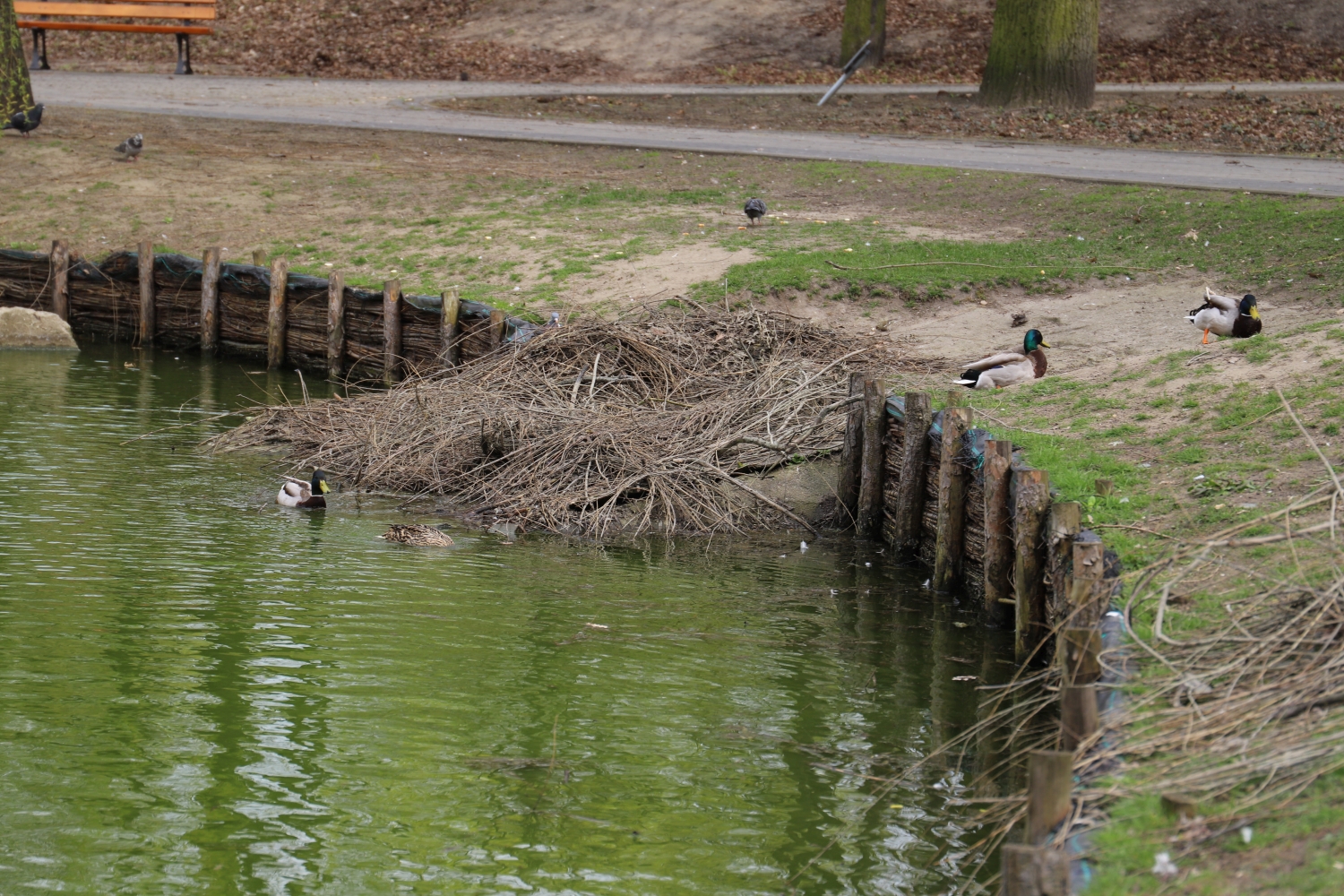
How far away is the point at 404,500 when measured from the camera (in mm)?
11664

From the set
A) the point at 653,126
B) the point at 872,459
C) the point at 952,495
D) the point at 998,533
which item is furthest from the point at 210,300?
the point at 998,533

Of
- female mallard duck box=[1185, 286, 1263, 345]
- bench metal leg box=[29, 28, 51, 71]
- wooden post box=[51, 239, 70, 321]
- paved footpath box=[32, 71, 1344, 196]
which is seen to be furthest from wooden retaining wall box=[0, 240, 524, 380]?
bench metal leg box=[29, 28, 51, 71]

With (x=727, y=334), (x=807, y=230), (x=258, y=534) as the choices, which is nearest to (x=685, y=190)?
(x=807, y=230)

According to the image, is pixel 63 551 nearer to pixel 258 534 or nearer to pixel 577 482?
pixel 258 534

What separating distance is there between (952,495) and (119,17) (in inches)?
935

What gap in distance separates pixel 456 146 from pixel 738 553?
12593 mm

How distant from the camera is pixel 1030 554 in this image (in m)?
7.97

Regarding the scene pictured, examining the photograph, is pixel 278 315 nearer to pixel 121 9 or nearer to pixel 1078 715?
pixel 1078 715

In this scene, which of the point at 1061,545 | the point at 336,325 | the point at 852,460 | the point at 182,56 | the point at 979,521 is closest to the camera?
the point at 1061,545

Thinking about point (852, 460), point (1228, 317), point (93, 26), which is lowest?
point (852, 460)

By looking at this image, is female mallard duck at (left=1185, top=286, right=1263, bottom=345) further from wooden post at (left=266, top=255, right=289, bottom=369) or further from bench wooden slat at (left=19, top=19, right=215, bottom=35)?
bench wooden slat at (left=19, top=19, right=215, bottom=35)

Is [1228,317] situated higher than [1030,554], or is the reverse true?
[1228,317]

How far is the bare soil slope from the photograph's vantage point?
30.0 meters

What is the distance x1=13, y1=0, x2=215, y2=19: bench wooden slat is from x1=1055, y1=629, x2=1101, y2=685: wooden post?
25.7 metres
